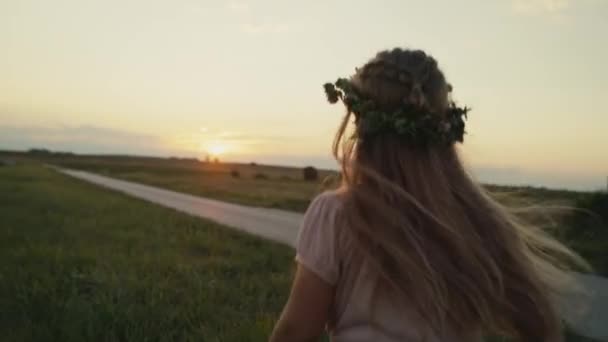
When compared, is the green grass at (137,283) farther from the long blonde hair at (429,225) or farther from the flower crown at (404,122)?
the flower crown at (404,122)

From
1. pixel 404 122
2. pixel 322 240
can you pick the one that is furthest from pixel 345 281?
pixel 404 122

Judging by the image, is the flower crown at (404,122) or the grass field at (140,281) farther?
the grass field at (140,281)

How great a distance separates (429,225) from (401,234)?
99 mm

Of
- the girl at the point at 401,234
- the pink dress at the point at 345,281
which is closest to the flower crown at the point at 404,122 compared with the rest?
the girl at the point at 401,234

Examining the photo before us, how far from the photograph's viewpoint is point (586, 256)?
948 centimetres

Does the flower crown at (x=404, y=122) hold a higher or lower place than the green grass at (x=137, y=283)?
higher

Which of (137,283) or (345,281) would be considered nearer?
(345,281)

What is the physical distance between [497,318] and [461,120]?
0.73 meters

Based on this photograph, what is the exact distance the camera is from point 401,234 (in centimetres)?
212

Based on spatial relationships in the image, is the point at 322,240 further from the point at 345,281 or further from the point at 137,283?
the point at 137,283

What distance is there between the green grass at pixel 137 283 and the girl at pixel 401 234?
2566 mm

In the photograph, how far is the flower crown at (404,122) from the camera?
216cm

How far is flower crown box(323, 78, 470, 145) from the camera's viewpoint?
216cm

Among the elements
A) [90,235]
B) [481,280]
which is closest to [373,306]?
[481,280]
